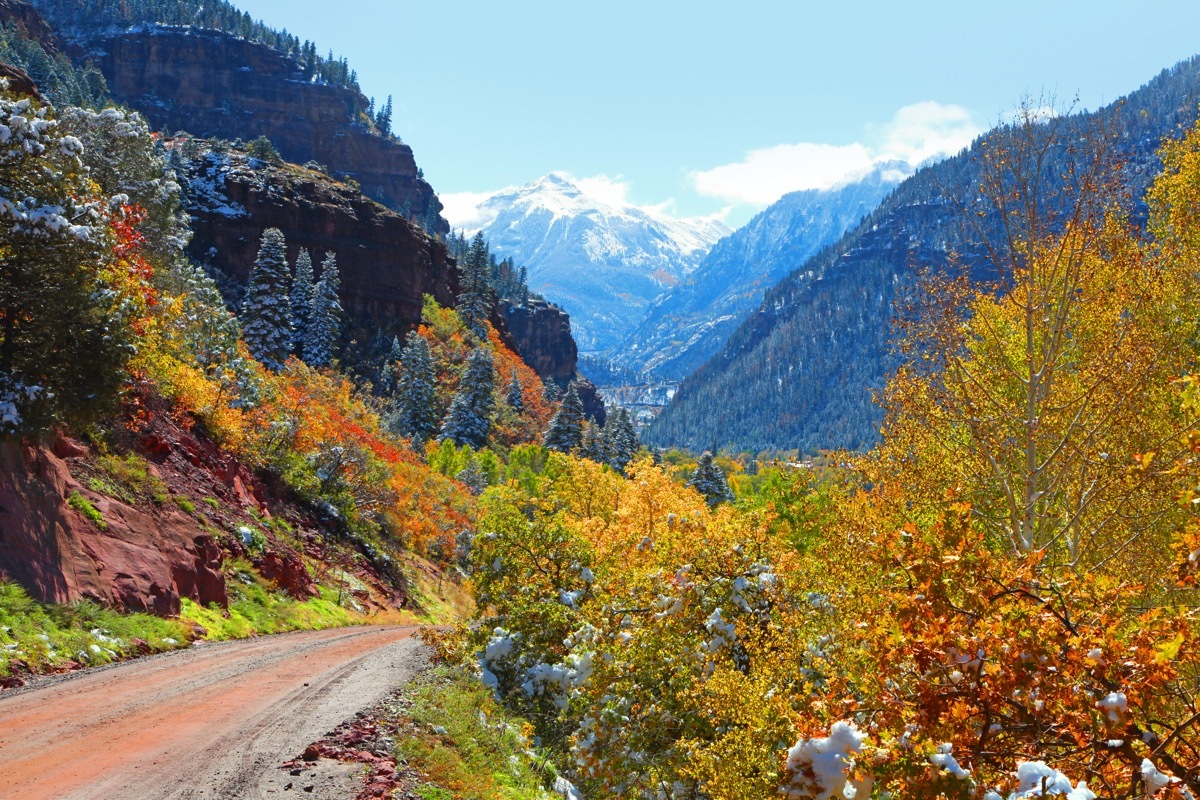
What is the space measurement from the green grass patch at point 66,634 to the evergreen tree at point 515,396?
273ft

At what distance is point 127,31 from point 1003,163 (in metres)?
235

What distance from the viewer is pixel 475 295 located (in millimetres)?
123688

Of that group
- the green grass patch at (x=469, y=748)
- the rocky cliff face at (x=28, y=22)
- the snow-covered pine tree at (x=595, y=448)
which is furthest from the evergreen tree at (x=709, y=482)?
the rocky cliff face at (x=28, y=22)

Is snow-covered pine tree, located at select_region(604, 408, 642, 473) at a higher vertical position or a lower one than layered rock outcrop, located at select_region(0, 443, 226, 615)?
lower

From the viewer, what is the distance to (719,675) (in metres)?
10.1

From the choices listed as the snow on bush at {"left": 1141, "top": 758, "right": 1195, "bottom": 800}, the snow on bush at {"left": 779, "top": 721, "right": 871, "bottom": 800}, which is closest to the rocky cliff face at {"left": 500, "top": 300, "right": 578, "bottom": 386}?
the snow on bush at {"left": 779, "top": 721, "right": 871, "bottom": 800}

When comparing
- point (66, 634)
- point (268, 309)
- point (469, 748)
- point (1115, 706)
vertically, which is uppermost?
point (268, 309)

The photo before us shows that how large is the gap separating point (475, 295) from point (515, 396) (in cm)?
2816

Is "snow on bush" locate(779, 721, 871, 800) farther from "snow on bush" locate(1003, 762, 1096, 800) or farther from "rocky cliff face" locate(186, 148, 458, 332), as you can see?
"rocky cliff face" locate(186, 148, 458, 332)

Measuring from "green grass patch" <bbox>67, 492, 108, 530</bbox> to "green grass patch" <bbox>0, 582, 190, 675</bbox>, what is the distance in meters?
2.85

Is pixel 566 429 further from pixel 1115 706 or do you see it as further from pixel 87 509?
pixel 1115 706

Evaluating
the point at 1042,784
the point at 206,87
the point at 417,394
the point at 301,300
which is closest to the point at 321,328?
the point at 301,300

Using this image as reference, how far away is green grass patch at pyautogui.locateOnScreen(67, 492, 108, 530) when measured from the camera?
62.2ft

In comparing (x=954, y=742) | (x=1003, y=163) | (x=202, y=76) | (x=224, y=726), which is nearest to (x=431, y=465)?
(x=224, y=726)
